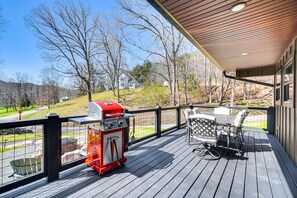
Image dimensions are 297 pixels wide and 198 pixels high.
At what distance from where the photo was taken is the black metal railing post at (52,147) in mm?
2301

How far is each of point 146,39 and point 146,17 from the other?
Answer: 1.53m

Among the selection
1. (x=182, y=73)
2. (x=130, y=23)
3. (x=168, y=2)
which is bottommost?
(x=168, y=2)

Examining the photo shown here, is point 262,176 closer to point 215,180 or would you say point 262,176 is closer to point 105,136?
point 215,180

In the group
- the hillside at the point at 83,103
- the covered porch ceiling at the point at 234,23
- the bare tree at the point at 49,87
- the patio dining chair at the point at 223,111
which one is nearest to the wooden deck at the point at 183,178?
the patio dining chair at the point at 223,111

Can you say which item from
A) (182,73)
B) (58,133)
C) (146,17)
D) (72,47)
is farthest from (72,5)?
(58,133)

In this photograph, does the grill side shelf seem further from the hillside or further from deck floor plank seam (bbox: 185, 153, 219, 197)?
the hillside

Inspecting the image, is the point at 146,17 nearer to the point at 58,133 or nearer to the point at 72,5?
the point at 72,5

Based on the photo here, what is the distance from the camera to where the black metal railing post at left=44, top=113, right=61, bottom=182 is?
230 cm

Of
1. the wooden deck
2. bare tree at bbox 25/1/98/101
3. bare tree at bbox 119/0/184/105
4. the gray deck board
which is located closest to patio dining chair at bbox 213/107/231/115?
the gray deck board

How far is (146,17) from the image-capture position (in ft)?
36.3

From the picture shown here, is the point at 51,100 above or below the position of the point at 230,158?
above

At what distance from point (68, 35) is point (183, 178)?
12.6m

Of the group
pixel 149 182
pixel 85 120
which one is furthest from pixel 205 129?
pixel 85 120

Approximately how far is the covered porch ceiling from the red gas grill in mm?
1731
